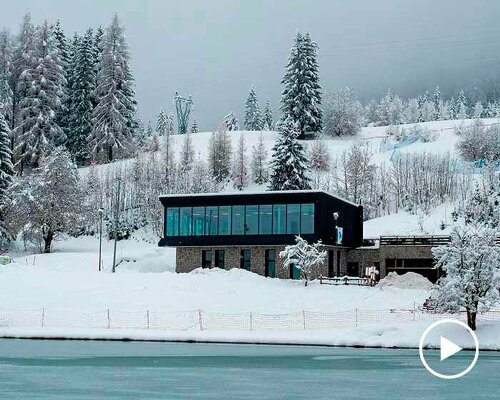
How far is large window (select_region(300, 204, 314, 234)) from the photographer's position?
58031 mm

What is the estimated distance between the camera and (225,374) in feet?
77.6

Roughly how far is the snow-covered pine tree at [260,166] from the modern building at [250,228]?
32.4 meters

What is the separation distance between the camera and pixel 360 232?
226ft

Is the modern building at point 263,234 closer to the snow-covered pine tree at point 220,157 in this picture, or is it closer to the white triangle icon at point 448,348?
the white triangle icon at point 448,348

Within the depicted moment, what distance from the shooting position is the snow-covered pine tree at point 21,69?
95188 millimetres

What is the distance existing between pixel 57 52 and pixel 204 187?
1029 inches

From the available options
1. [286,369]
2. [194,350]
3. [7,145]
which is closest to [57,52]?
[7,145]

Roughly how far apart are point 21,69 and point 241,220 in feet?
171

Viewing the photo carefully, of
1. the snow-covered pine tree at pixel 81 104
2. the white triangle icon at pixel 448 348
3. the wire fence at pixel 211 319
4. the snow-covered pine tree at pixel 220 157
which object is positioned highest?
the snow-covered pine tree at pixel 81 104

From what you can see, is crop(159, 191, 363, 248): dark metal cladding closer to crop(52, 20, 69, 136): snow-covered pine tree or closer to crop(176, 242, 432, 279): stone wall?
crop(176, 242, 432, 279): stone wall

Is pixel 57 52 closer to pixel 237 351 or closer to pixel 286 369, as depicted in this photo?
pixel 237 351

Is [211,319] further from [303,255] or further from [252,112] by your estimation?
[252,112]

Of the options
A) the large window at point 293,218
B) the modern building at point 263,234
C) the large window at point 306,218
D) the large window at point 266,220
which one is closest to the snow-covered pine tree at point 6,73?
the modern building at point 263,234

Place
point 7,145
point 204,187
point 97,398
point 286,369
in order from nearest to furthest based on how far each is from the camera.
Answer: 1. point 97,398
2. point 286,369
3. point 7,145
4. point 204,187
